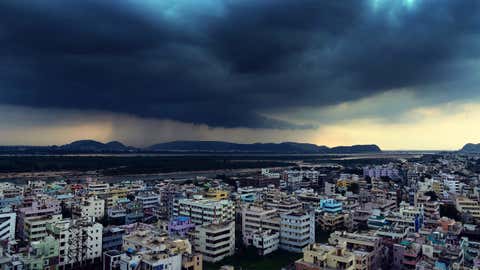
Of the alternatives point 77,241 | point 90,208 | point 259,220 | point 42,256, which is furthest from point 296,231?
point 90,208

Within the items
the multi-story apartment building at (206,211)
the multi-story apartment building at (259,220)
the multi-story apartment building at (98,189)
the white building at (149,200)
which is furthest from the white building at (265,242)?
the multi-story apartment building at (98,189)

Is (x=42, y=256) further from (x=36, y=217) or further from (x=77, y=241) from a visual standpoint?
(x=36, y=217)

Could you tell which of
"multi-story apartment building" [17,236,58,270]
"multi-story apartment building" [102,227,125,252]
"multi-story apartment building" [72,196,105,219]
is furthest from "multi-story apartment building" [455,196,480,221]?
"multi-story apartment building" [17,236,58,270]

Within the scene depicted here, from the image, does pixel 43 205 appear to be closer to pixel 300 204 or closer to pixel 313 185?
pixel 300 204

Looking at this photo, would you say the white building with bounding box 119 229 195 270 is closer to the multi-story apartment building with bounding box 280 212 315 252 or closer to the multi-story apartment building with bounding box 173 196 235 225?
the multi-story apartment building with bounding box 173 196 235 225

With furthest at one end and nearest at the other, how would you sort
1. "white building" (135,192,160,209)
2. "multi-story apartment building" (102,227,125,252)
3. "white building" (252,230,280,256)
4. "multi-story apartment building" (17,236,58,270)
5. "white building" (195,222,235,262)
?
"white building" (135,192,160,209) < "white building" (252,230,280,256) < "multi-story apartment building" (102,227,125,252) < "white building" (195,222,235,262) < "multi-story apartment building" (17,236,58,270)

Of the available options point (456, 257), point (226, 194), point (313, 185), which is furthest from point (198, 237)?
point (313, 185)
